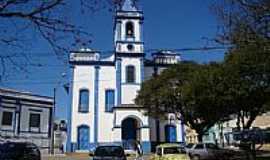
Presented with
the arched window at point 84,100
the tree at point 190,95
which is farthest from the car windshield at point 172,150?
the arched window at point 84,100

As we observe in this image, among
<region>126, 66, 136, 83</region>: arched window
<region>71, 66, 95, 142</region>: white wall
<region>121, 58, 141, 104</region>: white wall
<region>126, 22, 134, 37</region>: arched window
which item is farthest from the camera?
<region>126, 22, 134, 37</region>: arched window

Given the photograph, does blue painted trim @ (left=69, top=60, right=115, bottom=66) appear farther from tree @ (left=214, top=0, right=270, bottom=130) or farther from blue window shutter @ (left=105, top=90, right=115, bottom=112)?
tree @ (left=214, top=0, right=270, bottom=130)

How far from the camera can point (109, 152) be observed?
65.9 ft

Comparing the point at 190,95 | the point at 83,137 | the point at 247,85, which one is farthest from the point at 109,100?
the point at 247,85

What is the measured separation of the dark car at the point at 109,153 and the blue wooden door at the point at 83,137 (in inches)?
1071

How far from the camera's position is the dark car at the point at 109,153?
19.7 metres

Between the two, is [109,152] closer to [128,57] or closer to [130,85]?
[130,85]

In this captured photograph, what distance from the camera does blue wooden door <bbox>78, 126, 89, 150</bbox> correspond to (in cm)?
4716

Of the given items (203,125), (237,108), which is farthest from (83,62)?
(237,108)

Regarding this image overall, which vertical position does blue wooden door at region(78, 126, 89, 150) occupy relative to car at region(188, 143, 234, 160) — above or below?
above

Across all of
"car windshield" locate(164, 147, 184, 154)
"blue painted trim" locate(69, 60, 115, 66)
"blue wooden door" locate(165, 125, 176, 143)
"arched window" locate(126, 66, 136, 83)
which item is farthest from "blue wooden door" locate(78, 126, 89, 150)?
"car windshield" locate(164, 147, 184, 154)

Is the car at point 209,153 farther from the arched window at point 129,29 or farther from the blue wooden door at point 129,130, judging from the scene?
the arched window at point 129,29

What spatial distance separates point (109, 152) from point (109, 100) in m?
28.9

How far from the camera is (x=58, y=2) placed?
27.3ft
